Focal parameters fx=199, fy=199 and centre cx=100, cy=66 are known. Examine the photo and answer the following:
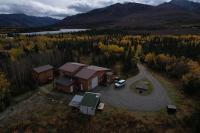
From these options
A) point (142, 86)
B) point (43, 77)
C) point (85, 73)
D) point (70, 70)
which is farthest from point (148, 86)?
point (43, 77)

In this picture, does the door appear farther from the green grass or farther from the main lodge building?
the green grass

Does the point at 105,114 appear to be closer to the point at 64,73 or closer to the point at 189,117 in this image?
the point at 189,117

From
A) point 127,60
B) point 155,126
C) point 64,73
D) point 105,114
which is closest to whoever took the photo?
point 155,126

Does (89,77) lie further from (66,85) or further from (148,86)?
(148,86)

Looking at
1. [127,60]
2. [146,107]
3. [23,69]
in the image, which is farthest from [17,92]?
[127,60]

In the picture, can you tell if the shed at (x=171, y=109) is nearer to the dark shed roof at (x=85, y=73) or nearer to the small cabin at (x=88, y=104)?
the small cabin at (x=88, y=104)
